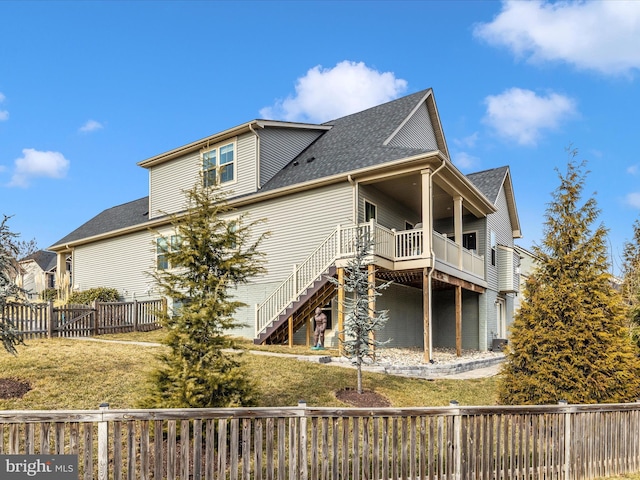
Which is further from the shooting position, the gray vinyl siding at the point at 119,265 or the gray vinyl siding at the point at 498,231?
the gray vinyl siding at the point at 119,265

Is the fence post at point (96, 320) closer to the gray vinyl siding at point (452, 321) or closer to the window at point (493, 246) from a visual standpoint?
the gray vinyl siding at point (452, 321)

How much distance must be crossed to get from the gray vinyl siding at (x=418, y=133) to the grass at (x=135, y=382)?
940cm

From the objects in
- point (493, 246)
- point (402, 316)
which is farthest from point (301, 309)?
point (493, 246)

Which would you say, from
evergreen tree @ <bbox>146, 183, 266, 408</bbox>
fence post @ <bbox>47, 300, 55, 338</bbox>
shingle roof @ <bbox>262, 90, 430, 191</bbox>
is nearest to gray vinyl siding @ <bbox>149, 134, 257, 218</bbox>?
shingle roof @ <bbox>262, 90, 430, 191</bbox>

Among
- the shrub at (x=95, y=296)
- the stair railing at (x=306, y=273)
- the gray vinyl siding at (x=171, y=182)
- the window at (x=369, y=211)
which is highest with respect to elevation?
the gray vinyl siding at (x=171, y=182)

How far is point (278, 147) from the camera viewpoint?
19.7m

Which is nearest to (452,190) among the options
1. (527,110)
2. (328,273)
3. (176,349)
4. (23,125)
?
(328,273)

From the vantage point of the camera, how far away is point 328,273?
14.4 m

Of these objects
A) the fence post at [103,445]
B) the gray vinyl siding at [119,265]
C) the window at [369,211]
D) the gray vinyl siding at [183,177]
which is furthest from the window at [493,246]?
the fence post at [103,445]

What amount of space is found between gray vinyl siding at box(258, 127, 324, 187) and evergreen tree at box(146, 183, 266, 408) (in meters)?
12.2

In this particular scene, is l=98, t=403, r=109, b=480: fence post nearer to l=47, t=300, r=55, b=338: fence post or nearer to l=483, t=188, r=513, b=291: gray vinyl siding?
l=47, t=300, r=55, b=338: fence post

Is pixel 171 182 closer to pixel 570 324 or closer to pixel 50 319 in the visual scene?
pixel 50 319

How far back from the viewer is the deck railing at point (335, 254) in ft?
46.8

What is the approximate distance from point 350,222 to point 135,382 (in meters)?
8.62
